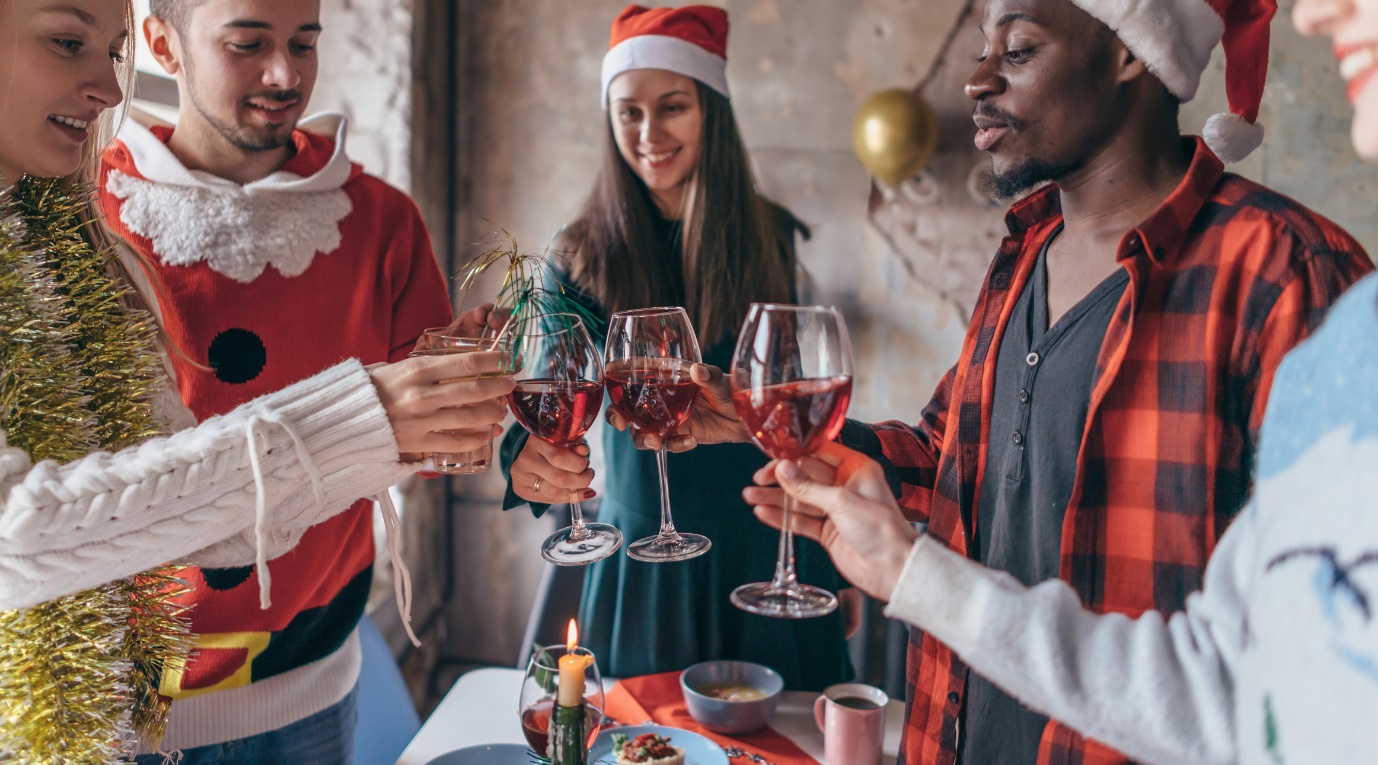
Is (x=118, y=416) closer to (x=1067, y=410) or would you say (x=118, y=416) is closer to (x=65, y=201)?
(x=65, y=201)

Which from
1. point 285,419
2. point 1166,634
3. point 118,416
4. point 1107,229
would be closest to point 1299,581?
point 1166,634

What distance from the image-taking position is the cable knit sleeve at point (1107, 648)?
0.69 m

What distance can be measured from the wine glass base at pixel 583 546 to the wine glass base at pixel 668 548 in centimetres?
3

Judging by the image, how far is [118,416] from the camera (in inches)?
43.9

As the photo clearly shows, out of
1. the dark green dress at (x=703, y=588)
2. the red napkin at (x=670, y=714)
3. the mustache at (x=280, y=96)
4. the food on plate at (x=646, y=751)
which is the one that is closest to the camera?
the food on plate at (x=646, y=751)

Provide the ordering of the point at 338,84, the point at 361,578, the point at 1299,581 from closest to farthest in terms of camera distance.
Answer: the point at 1299,581, the point at 361,578, the point at 338,84

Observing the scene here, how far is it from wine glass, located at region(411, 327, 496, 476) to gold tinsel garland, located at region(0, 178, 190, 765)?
0.37 metres

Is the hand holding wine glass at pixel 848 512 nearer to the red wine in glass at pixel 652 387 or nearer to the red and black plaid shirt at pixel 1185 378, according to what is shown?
the red wine in glass at pixel 652 387

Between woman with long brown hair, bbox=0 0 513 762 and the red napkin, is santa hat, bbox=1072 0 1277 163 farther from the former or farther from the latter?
the red napkin

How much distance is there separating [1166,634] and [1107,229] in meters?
0.69

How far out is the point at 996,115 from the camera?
1250 millimetres

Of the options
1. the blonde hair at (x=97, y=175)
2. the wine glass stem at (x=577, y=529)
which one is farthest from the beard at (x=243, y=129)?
the wine glass stem at (x=577, y=529)

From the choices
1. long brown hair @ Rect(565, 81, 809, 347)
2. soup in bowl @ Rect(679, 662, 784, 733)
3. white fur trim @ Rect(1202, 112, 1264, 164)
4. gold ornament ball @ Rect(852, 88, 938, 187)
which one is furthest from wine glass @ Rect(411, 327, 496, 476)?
gold ornament ball @ Rect(852, 88, 938, 187)

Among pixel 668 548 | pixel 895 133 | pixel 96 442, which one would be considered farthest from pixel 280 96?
pixel 895 133
